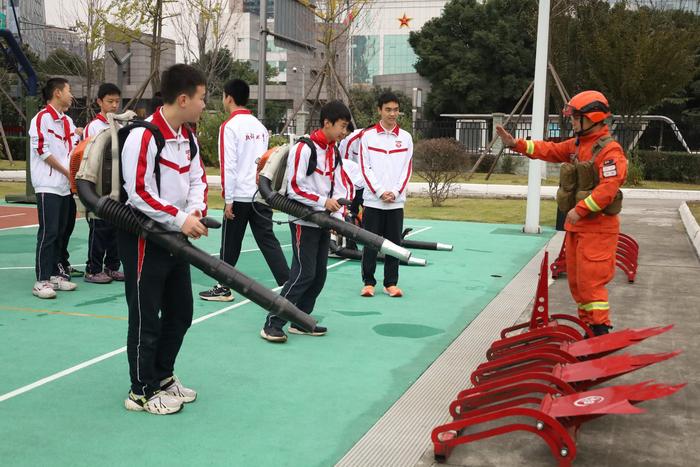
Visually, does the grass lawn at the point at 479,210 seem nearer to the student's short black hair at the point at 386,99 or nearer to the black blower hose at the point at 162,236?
the student's short black hair at the point at 386,99

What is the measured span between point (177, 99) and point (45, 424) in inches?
76.5

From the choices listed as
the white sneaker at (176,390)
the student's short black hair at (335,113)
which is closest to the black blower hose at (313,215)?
the student's short black hair at (335,113)

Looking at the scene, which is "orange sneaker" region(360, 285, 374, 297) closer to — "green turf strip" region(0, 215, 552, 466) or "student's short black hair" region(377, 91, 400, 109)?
"green turf strip" region(0, 215, 552, 466)

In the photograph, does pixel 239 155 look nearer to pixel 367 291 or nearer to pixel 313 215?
pixel 313 215

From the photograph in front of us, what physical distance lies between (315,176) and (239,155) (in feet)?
4.86

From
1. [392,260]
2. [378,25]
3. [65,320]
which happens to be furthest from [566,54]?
[378,25]

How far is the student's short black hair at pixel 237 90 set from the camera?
24.2 feet

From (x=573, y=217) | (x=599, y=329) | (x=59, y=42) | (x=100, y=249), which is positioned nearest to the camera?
(x=573, y=217)

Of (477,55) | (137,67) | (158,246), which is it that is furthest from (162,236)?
(137,67)

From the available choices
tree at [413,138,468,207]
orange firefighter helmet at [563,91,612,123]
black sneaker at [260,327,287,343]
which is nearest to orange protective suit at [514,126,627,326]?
orange firefighter helmet at [563,91,612,123]

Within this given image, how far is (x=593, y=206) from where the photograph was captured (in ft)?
18.0

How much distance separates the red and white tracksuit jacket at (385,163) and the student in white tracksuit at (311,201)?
1.55 metres

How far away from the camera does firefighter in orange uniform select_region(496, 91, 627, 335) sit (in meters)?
5.54

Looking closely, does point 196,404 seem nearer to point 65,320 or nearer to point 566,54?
point 65,320
